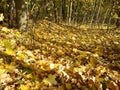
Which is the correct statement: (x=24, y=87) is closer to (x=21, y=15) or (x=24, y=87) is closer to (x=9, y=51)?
(x=9, y=51)

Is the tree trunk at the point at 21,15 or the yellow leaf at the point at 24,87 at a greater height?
the tree trunk at the point at 21,15

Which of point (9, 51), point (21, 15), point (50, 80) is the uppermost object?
point (21, 15)

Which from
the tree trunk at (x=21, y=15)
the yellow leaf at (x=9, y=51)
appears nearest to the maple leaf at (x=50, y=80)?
the yellow leaf at (x=9, y=51)

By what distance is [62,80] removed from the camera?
12.3 feet

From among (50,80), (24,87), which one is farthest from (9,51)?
(24,87)

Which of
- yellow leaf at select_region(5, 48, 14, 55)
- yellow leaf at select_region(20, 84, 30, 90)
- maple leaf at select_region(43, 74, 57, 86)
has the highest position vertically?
yellow leaf at select_region(5, 48, 14, 55)

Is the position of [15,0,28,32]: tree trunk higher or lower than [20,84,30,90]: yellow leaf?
higher

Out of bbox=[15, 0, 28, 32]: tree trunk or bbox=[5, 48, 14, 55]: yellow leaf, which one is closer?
bbox=[5, 48, 14, 55]: yellow leaf

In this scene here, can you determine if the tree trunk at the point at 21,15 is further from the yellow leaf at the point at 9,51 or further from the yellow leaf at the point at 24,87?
the yellow leaf at the point at 24,87

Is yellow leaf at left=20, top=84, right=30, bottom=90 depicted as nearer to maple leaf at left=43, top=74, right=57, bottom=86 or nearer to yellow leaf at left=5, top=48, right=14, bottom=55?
maple leaf at left=43, top=74, right=57, bottom=86

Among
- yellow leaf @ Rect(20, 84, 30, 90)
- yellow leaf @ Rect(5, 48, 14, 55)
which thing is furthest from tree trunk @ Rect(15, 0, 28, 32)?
yellow leaf @ Rect(20, 84, 30, 90)

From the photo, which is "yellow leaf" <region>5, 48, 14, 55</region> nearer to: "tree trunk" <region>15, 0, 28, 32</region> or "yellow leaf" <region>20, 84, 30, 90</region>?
"yellow leaf" <region>20, 84, 30, 90</region>

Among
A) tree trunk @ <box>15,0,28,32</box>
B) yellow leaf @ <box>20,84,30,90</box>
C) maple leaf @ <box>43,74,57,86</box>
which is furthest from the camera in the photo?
tree trunk @ <box>15,0,28,32</box>

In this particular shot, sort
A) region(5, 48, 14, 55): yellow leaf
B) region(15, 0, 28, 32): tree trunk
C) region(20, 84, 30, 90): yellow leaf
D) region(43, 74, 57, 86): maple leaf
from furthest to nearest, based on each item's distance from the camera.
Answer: region(15, 0, 28, 32): tree trunk < region(5, 48, 14, 55): yellow leaf < region(43, 74, 57, 86): maple leaf < region(20, 84, 30, 90): yellow leaf
